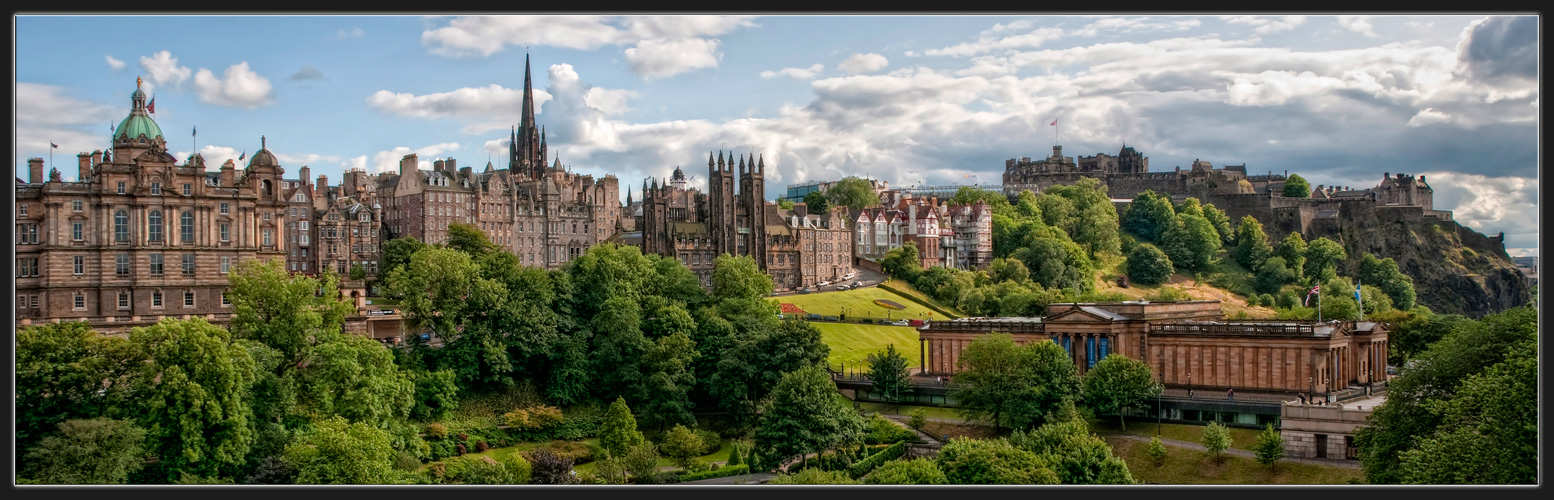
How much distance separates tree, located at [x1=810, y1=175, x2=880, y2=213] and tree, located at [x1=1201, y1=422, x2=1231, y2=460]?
93.2 metres

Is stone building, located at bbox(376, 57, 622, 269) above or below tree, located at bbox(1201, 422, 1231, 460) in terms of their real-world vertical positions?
above

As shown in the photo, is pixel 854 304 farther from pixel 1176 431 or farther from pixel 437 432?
pixel 437 432

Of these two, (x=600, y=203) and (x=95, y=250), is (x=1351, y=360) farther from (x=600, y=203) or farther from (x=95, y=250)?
(x=600, y=203)

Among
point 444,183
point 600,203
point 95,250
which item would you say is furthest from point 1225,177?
point 95,250

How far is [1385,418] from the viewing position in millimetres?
43875

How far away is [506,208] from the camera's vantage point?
111 meters

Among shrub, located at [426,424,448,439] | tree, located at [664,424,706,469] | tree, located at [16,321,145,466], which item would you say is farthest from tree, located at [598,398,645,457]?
tree, located at [16,321,145,466]

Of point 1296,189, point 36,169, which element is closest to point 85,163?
point 36,169

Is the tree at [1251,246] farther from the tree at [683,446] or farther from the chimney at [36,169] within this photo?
the chimney at [36,169]

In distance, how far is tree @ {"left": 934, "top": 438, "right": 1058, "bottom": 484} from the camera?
146 ft

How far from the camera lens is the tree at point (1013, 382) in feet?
191

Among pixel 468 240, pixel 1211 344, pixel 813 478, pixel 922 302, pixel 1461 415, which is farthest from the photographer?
pixel 922 302

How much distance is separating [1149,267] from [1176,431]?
7353cm

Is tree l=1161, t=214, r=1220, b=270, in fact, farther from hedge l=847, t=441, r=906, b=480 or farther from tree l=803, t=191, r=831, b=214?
hedge l=847, t=441, r=906, b=480
